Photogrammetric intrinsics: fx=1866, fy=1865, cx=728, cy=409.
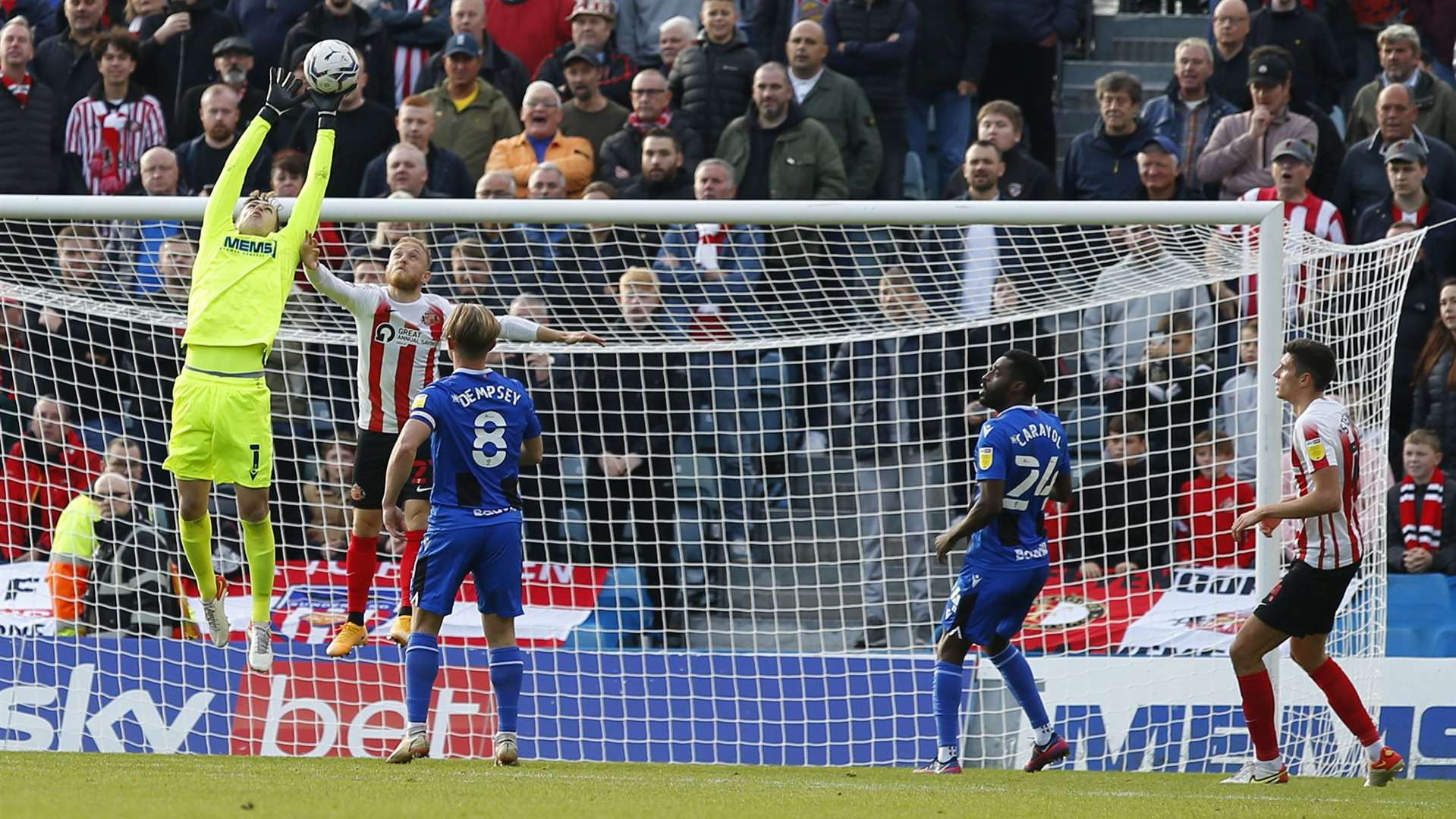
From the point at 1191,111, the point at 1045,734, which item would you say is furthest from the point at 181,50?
the point at 1045,734

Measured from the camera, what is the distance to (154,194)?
520 inches

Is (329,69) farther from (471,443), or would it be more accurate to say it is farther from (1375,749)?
(1375,749)

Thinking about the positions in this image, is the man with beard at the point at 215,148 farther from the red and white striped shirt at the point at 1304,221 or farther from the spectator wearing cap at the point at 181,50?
the red and white striped shirt at the point at 1304,221

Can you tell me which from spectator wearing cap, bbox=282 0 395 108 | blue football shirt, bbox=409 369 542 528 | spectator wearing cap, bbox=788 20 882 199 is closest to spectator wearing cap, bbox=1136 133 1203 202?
spectator wearing cap, bbox=788 20 882 199

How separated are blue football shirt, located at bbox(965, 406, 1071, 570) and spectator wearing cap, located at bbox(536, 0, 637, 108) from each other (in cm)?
622

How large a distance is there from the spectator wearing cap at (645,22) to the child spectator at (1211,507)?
6147mm

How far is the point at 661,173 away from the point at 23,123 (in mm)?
5138

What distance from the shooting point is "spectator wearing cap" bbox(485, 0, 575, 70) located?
15.3m

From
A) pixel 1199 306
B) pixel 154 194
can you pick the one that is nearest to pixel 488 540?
pixel 1199 306

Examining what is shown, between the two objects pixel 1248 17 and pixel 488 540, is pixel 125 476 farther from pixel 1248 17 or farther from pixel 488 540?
pixel 1248 17

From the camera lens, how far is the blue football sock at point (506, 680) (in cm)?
864

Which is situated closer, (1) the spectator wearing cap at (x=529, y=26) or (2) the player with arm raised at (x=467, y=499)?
(2) the player with arm raised at (x=467, y=499)

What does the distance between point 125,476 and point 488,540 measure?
13.0ft

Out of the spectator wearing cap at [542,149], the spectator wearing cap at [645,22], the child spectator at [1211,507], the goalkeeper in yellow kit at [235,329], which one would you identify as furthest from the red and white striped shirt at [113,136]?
the child spectator at [1211,507]
